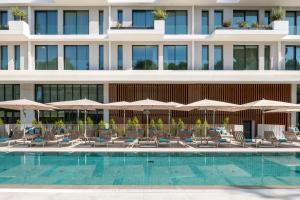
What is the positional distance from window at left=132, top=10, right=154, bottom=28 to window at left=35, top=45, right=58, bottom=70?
6975mm

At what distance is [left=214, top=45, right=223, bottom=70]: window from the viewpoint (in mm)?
29422

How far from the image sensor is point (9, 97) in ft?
98.6

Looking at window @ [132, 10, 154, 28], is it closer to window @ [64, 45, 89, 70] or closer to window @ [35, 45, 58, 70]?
window @ [64, 45, 89, 70]

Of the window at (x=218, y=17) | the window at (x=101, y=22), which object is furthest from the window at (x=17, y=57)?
the window at (x=218, y=17)

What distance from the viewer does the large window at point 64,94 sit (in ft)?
97.8

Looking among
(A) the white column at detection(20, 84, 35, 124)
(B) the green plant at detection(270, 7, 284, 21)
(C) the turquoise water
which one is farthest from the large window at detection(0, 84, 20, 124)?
(B) the green plant at detection(270, 7, 284, 21)

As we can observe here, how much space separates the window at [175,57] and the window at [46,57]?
9.06 m

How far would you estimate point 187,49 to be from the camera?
29547 mm

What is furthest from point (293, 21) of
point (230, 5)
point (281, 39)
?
point (230, 5)

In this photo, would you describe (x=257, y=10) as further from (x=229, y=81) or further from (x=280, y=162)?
(x=280, y=162)

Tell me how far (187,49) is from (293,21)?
930 centimetres

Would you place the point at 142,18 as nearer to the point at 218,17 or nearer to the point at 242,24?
the point at 218,17

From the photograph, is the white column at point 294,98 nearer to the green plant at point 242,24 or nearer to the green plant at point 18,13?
the green plant at point 242,24

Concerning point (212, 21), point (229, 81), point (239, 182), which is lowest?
point (239, 182)
